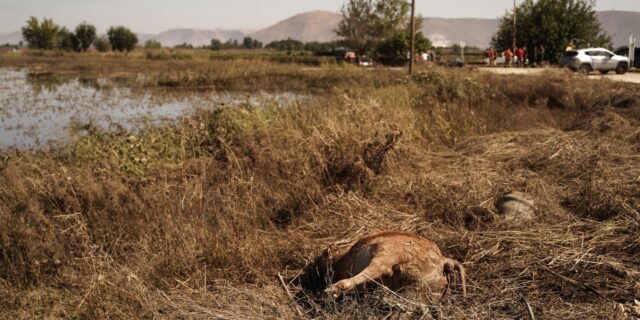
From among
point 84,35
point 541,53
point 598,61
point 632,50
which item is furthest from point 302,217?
point 84,35

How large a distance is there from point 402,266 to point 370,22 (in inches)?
1630

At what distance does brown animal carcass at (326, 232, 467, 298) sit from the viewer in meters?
3.27

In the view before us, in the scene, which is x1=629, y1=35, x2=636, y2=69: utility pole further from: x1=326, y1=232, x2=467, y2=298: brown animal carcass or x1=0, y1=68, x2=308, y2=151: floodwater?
x1=326, y1=232, x2=467, y2=298: brown animal carcass

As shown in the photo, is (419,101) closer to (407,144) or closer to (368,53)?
(407,144)

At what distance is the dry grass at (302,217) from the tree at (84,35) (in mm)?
68225

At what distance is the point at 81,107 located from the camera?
17078 millimetres

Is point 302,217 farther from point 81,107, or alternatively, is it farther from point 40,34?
point 40,34

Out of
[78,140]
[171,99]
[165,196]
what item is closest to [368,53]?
[171,99]

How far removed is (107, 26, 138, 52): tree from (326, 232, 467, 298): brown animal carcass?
7780cm

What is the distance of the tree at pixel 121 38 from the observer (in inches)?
2884

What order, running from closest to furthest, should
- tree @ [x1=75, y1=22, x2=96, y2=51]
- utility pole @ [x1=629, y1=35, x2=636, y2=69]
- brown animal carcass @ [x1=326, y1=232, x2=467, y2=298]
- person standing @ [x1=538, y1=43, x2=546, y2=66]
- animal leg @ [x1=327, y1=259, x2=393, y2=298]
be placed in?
animal leg @ [x1=327, y1=259, x2=393, y2=298] → brown animal carcass @ [x1=326, y1=232, x2=467, y2=298] → utility pole @ [x1=629, y1=35, x2=636, y2=69] → person standing @ [x1=538, y1=43, x2=546, y2=66] → tree @ [x1=75, y1=22, x2=96, y2=51]

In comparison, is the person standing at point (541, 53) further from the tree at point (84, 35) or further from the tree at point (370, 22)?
the tree at point (84, 35)

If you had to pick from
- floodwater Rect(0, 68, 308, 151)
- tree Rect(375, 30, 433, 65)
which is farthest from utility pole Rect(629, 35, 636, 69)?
floodwater Rect(0, 68, 308, 151)

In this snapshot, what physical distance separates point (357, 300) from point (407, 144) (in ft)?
16.6
